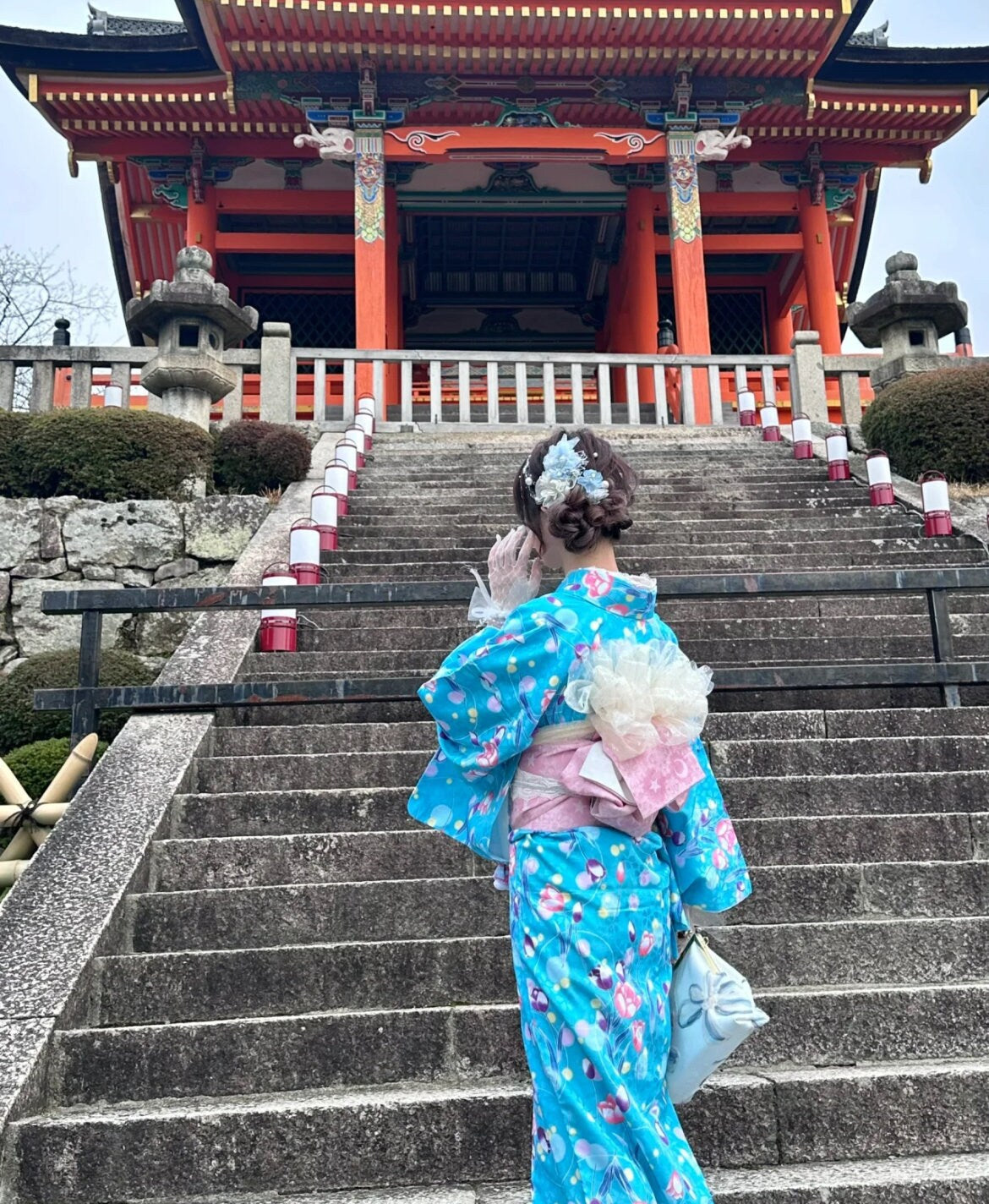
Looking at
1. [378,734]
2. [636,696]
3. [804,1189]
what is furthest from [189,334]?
[804,1189]

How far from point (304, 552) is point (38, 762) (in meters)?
1.73

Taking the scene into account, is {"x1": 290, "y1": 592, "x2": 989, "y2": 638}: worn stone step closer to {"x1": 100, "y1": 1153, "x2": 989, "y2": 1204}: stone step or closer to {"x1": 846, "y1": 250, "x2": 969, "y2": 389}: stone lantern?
{"x1": 100, "y1": 1153, "x2": 989, "y2": 1204}: stone step

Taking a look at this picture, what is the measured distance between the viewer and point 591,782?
1.79 m

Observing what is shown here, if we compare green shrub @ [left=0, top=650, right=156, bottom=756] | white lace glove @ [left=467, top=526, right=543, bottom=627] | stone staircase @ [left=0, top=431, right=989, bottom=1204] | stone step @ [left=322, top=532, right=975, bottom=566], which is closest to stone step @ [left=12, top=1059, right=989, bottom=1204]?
stone staircase @ [left=0, top=431, right=989, bottom=1204]

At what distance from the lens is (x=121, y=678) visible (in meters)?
5.76

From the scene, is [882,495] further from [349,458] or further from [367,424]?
[367,424]

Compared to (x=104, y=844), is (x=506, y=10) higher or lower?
higher

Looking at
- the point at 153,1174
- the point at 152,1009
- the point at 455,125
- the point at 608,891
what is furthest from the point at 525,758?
the point at 455,125

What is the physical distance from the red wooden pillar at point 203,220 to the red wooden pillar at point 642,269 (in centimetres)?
592

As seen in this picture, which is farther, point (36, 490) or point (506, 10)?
point (506, 10)

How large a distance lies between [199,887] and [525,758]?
1.86 m

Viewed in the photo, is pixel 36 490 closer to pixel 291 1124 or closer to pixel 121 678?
pixel 121 678

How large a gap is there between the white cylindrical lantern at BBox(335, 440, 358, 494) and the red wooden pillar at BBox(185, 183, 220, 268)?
7.30 meters

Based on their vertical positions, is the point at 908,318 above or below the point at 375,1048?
above
